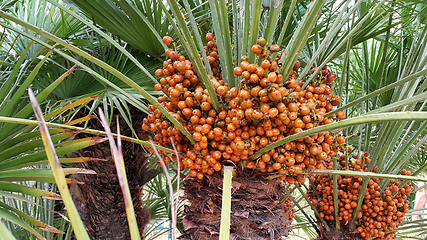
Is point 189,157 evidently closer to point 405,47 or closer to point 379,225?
point 379,225

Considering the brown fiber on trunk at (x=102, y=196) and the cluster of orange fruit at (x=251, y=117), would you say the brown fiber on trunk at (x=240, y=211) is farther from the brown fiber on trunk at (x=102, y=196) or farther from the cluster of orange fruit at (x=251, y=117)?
the brown fiber on trunk at (x=102, y=196)

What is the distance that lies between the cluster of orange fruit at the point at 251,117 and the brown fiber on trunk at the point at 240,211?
0.16 ft

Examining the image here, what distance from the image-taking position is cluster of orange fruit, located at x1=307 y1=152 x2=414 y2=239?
3.78 ft

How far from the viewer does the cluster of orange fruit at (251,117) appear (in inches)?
25.5

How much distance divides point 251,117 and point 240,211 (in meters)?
0.26

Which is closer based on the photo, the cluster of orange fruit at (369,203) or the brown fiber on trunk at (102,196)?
the cluster of orange fruit at (369,203)

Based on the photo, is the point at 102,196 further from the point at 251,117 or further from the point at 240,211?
the point at 251,117

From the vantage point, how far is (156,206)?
7.39 ft

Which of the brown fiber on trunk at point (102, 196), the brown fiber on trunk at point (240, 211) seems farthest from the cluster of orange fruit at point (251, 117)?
the brown fiber on trunk at point (102, 196)

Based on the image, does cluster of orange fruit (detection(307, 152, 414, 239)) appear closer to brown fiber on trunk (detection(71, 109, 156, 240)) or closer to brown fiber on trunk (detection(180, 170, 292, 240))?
Result: brown fiber on trunk (detection(180, 170, 292, 240))

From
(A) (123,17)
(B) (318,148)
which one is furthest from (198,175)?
(A) (123,17)

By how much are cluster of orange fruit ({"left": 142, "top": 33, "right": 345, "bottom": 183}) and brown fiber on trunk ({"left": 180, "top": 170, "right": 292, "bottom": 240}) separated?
49mm

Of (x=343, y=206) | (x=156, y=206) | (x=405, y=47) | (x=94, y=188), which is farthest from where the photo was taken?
(x=156, y=206)

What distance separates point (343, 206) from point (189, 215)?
76 centimetres
